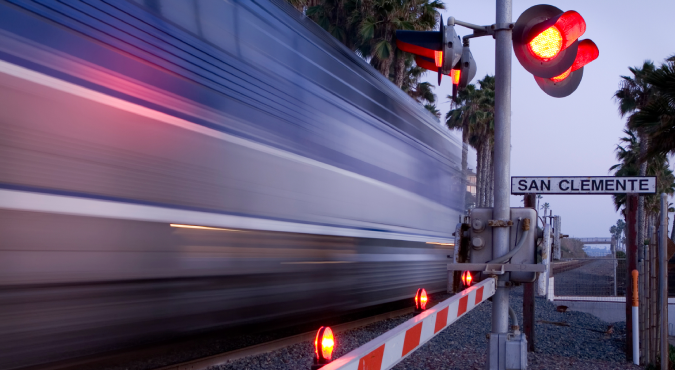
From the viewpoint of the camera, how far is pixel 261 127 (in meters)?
4.78

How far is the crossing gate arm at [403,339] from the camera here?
7.41ft

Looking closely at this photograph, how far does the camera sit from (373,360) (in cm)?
240

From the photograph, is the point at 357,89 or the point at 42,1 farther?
the point at 357,89

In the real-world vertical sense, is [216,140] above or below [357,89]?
below

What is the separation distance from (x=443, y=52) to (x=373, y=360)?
114 inches

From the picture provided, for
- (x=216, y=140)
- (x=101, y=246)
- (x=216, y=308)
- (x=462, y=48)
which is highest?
(x=462, y=48)

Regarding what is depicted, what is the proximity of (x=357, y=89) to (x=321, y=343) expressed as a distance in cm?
468

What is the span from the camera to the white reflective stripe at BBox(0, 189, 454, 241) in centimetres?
286

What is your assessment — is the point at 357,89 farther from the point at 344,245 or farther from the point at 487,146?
the point at 487,146

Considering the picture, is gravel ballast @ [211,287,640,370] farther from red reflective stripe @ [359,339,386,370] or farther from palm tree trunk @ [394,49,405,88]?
palm tree trunk @ [394,49,405,88]

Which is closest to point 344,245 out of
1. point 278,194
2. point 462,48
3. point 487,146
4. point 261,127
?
point 278,194

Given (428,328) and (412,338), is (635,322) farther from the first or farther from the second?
(412,338)

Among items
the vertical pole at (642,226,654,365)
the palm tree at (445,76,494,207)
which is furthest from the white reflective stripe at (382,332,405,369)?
the palm tree at (445,76,494,207)

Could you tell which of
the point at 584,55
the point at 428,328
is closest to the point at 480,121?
the point at 584,55
